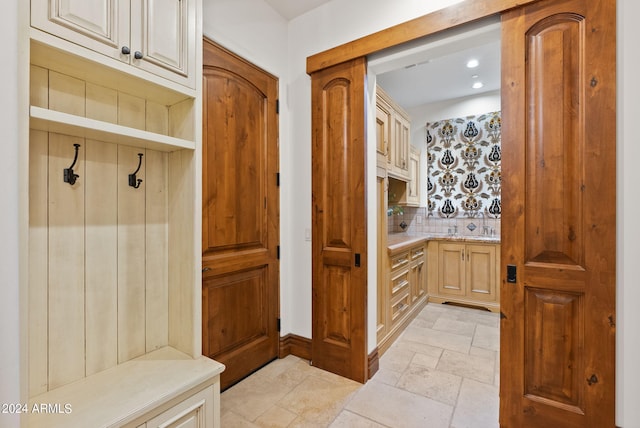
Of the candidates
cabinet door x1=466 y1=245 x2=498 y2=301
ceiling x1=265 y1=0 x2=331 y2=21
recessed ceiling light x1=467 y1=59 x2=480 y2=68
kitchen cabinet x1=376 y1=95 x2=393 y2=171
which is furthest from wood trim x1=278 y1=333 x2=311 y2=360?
recessed ceiling light x1=467 y1=59 x2=480 y2=68

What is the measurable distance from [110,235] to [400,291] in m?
2.65

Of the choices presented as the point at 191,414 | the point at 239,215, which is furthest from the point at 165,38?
the point at 191,414

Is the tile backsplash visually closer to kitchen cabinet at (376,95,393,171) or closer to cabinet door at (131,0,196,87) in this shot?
kitchen cabinet at (376,95,393,171)

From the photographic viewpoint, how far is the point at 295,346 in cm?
258

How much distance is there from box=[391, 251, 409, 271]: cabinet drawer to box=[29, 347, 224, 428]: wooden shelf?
6.53ft

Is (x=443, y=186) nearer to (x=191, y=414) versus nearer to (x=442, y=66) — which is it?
(x=442, y=66)

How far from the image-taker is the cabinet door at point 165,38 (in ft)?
4.05

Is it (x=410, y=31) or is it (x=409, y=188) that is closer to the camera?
(x=410, y=31)

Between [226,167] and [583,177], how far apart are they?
2.12m

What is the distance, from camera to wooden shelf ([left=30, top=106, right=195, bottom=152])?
1043 millimetres

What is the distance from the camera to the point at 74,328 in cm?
128

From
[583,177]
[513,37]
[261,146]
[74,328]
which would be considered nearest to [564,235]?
[583,177]

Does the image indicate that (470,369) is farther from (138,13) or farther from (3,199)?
(138,13)

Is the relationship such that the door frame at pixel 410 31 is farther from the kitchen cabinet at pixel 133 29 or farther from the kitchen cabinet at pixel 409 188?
the kitchen cabinet at pixel 409 188
